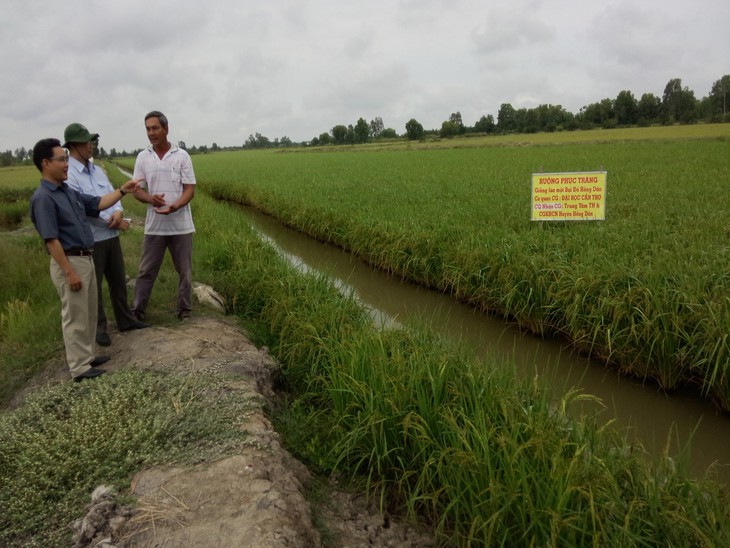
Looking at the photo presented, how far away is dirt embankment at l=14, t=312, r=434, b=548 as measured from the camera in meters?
1.75

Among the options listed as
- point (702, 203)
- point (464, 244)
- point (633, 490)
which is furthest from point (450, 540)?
point (702, 203)

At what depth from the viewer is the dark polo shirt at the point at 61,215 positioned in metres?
2.95

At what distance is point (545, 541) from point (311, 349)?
224cm

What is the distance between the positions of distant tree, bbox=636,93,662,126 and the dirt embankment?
2543 inches

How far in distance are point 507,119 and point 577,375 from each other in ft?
238

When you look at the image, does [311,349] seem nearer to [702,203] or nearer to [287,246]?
[287,246]

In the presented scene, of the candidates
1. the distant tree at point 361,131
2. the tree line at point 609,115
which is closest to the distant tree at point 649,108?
the tree line at point 609,115

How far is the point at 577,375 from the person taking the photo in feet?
13.0

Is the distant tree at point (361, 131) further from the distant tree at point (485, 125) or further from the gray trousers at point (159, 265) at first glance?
the gray trousers at point (159, 265)

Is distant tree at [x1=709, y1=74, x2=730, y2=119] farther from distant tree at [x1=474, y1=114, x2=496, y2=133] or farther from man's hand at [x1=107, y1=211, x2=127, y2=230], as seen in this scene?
man's hand at [x1=107, y1=211, x2=127, y2=230]

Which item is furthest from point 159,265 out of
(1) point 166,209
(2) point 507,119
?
(2) point 507,119

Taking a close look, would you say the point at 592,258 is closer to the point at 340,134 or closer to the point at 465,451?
the point at 465,451

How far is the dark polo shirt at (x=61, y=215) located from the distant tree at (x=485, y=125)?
71.5 meters

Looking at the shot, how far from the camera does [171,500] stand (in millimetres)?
1921
